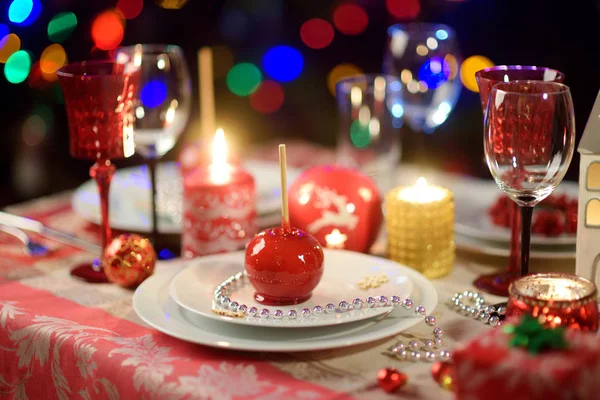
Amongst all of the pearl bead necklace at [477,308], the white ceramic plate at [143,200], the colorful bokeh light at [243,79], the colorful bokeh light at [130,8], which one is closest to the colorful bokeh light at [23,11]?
the colorful bokeh light at [130,8]

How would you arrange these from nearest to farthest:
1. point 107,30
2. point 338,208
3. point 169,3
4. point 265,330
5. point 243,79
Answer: point 265,330 < point 338,208 < point 169,3 < point 107,30 < point 243,79

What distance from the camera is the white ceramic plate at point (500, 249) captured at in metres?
1.12

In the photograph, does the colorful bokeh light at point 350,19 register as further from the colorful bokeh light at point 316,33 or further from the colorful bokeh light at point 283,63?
the colorful bokeh light at point 283,63

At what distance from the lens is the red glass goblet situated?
1067 millimetres

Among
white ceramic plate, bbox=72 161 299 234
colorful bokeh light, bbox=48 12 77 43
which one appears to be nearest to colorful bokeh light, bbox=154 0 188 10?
colorful bokeh light, bbox=48 12 77 43

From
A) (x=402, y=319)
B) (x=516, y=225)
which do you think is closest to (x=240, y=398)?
(x=402, y=319)

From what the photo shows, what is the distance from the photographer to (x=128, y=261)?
3.52 ft

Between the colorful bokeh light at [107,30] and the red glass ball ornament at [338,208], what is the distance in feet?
5.71

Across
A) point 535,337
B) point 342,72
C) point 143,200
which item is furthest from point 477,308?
point 342,72

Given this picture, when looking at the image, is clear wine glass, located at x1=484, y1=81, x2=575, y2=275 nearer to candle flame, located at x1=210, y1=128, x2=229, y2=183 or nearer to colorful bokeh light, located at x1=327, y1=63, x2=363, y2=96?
candle flame, located at x1=210, y1=128, x2=229, y2=183

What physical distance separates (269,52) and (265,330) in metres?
2.36

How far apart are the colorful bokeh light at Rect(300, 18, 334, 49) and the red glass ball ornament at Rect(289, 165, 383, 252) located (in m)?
1.80

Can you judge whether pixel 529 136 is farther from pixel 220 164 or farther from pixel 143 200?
pixel 143 200

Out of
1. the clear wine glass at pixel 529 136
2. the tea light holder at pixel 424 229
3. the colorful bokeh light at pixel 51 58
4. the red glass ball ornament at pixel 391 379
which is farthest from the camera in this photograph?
the colorful bokeh light at pixel 51 58
